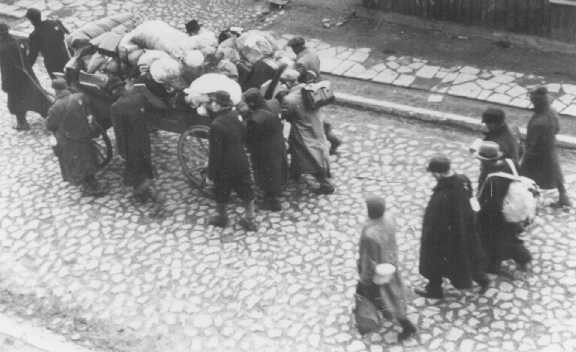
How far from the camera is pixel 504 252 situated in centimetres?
788

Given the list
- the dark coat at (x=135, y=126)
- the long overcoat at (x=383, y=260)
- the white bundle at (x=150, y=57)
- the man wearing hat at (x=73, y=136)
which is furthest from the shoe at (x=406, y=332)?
the man wearing hat at (x=73, y=136)

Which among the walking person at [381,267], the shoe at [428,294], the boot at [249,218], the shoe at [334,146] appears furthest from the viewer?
the shoe at [334,146]

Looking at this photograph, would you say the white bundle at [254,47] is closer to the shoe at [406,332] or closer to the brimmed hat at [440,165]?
the brimmed hat at [440,165]

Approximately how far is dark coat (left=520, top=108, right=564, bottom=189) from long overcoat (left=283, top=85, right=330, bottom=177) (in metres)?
2.41

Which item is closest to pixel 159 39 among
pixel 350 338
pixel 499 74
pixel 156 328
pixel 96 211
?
pixel 96 211

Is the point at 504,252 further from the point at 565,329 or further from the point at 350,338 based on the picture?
the point at 350,338

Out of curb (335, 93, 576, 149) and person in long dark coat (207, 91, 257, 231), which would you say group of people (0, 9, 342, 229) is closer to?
person in long dark coat (207, 91, 257, 231)

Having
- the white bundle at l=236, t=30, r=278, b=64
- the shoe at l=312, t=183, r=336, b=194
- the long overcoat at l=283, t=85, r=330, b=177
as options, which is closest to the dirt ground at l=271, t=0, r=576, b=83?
the white bundle at l=236, t=30, r=278, b=64

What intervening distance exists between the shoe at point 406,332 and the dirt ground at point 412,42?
609 centimetres

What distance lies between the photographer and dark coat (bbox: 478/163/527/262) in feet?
24.9

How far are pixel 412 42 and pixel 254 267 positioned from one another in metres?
6.36

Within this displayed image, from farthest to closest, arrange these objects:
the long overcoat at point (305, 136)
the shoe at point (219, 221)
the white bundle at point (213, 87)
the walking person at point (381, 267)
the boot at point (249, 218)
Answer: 1. the long overcoat at point (305, 136)
2. the shoe at point (219, 221)
3. the boot at point (249, 218)
4. the white bundle at point (213, 87)
5. the walking person at point (381, 267)

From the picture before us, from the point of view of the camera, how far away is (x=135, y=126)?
9.40 metres

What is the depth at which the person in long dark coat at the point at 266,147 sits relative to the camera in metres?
8.89
